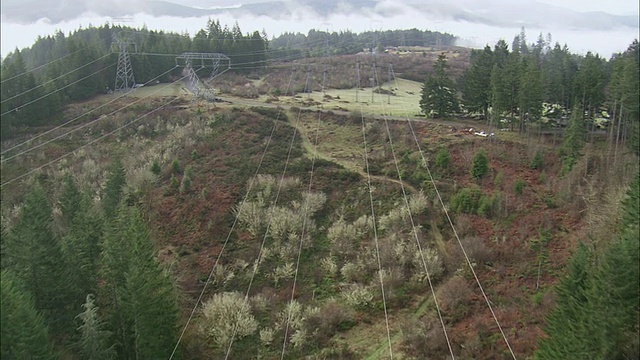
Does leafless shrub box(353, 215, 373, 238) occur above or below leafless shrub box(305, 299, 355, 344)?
above

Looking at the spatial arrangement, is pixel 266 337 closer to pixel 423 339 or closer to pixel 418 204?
pixel 423 339

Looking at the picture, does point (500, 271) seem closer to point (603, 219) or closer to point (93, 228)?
point (603, 219)

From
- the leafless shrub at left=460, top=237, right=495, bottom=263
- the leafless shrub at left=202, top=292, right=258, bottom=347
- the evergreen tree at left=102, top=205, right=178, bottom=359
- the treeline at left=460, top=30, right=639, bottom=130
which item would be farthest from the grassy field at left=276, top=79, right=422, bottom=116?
the evergreen tree at left=102, top=205, right=178, bottom=359

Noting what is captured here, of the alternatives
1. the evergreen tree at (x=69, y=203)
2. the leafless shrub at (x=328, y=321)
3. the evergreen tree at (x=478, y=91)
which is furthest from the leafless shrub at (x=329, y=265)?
the evergreen tree at (x=478, y=91)

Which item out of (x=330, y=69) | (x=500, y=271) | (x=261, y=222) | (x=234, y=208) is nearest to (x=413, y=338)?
(x=500, y=271)

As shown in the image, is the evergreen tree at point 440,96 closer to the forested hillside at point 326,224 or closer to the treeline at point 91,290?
the forested hillside at point 326,224

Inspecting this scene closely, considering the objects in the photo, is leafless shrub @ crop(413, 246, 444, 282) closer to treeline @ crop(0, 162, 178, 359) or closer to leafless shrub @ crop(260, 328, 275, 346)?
leafless shrub @ crop(260, 328, 275, 346)
